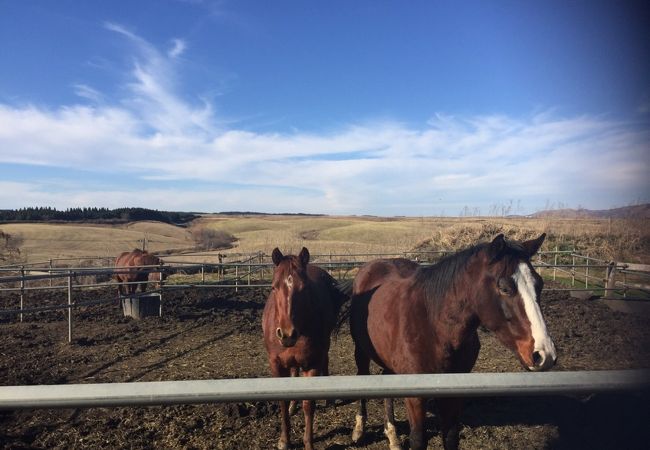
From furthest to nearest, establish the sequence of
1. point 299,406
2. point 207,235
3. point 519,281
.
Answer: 1. point 207,235
2. point 299,406
3. point 519,281

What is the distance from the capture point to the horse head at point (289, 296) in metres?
3.43

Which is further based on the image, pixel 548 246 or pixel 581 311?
pixel 548 246

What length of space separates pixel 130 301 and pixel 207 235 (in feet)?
111

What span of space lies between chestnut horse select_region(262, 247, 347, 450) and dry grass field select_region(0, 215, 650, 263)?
2.53 metres

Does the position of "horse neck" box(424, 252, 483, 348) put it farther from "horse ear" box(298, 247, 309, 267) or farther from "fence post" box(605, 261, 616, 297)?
"fence post" box(605, 261, 616, 297)

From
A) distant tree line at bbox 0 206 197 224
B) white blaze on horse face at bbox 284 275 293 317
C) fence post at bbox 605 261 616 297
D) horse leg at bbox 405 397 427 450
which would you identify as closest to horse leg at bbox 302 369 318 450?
white blaze on horse face at bbox 284 275 293 317

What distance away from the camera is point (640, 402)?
149 centimetres

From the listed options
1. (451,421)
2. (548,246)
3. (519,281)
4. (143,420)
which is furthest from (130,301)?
(548,246)

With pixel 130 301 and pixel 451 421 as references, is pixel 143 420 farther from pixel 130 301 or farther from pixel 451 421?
pixel 130 301

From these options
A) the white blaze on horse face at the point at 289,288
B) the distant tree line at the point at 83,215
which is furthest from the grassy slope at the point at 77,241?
the white blaze on horse face at the point at 289,288

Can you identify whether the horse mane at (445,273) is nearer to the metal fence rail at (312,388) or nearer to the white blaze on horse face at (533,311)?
the white blaze on horse face at (533,311)

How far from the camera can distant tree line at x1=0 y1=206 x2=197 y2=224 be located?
1980 inches

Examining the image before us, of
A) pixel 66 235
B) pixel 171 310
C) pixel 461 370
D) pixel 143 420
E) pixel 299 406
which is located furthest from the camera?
pixel 66 235

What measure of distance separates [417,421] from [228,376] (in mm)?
3476
